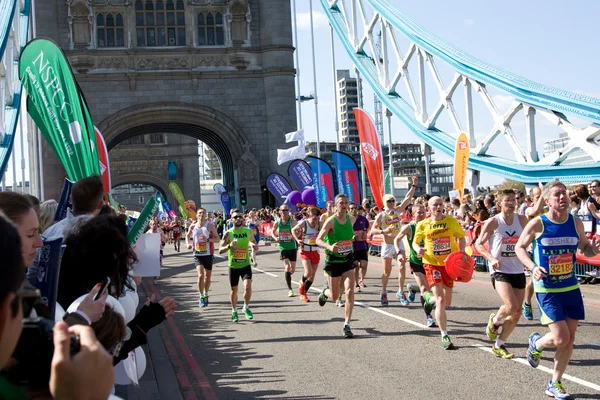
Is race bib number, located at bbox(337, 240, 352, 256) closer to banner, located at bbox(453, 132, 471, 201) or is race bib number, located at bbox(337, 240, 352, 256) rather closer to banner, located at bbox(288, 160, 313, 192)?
banner, located at bbox(453, 132, 471, 201)

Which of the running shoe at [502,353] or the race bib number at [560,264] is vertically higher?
the race bib number at [560,264]

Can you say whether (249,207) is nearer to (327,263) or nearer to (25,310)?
(327,263)

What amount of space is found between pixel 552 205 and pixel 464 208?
11459 mm

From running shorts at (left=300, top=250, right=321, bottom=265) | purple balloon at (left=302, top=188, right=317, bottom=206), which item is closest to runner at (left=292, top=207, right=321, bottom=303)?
running shorts at (left=300, top=250, right=321, bottom=265)

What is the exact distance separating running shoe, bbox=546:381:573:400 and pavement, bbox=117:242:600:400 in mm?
100

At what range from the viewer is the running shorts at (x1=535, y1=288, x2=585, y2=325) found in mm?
6938

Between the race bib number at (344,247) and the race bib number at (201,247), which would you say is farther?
the race bib number at (201,247)

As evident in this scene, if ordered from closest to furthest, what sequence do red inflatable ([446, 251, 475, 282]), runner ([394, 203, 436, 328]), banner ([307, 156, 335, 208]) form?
red inflatable ([446, 251, 475, 282]) < runner ([394, 203, 436, 328]) < banner ([307, 156, 335, 208])

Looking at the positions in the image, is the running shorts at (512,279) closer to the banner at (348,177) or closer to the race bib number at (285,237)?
the race bib number at (285,237)

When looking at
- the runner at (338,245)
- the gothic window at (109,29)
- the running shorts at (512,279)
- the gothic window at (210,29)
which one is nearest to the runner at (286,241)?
the runner at (338,245)

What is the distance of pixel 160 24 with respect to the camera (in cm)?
4747

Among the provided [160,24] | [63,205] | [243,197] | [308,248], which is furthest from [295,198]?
[63,205]

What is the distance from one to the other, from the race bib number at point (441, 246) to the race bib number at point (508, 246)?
3.69 ft

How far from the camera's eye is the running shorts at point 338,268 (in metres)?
11.2
